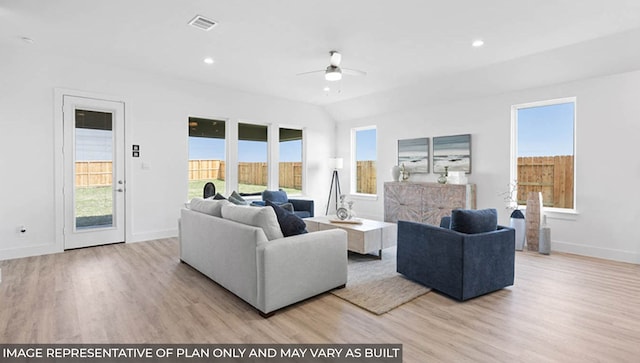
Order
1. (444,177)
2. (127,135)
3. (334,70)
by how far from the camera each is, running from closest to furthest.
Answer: (334,70) → (127,135) → (444,177)

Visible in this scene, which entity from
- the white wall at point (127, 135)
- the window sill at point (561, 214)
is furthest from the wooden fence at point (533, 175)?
the white wall at point (127, 135)

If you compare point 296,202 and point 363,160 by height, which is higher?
point 363,160

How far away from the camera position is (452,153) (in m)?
6.19

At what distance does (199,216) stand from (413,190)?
4152 mm

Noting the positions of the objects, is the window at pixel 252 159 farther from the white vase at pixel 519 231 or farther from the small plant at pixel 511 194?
the white vase at pixel 519 231

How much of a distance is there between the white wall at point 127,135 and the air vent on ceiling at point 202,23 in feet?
7.95

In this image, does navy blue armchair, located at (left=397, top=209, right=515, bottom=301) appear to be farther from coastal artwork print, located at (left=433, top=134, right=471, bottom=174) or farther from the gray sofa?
coastal artwork print, located at (left=433, top=134, right=471, bottom=174)

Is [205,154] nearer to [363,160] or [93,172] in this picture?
[93,172]

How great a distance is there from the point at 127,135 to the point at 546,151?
6.88 meters

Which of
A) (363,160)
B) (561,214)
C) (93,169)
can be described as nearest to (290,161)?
(363,160)

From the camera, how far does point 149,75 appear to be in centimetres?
552

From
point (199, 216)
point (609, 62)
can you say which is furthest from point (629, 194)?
Answer: point (199, 216)

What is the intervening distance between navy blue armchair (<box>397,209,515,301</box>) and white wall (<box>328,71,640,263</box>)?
2.34 metres

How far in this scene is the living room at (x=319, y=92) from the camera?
337 cm
